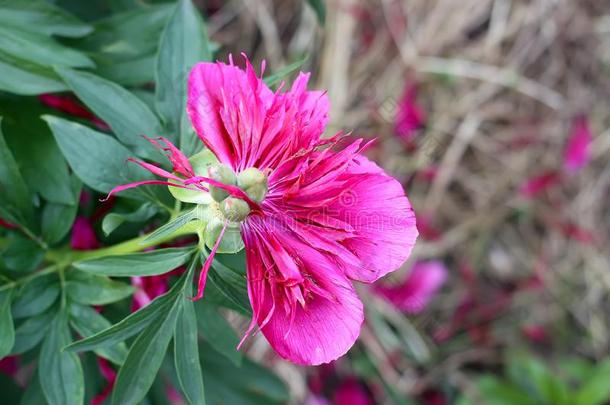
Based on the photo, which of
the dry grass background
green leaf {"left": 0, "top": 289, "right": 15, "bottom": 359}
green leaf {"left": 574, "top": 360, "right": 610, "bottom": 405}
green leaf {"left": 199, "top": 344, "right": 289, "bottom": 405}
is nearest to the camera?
green leaf {"left": 0, "top": 289, "right": 15, "bottom": 359}

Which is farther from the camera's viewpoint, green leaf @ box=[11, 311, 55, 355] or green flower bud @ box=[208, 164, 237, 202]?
green leaf @ box=[11, 311, 55, 355]

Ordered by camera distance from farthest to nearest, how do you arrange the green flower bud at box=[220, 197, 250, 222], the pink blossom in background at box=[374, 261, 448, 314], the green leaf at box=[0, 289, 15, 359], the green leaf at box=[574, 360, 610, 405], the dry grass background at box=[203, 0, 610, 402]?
the dry grass background at box=[203, 0, 610, 402] < the pink blossom in background at box=[374, 261, 448, 314] < the green leaf at box=[574, 360, 610, 405] < the green leaf at box=[0, 289, 15, 359] < the green flower bud at box=[220, 197, 250, 222]

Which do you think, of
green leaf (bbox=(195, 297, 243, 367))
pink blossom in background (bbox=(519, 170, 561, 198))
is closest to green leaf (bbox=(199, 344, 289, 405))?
green leaf (bbox=(195, 297, 243, 367))

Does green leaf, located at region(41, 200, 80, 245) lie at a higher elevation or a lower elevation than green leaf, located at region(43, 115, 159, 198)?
lower

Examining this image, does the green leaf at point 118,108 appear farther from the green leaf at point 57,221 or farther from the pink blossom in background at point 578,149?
the pink blossom in background at point 578,149

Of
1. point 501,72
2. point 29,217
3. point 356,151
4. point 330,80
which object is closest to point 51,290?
point 29,217

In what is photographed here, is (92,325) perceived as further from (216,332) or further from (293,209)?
(293,209)

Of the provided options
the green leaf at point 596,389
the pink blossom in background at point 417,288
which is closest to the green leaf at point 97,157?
the pink blossom in background at point 417,288

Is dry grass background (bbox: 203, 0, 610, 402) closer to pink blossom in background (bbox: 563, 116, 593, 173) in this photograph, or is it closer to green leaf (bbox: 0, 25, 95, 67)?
pink blossom in background (bbox: 563, 116, 593, 173)
